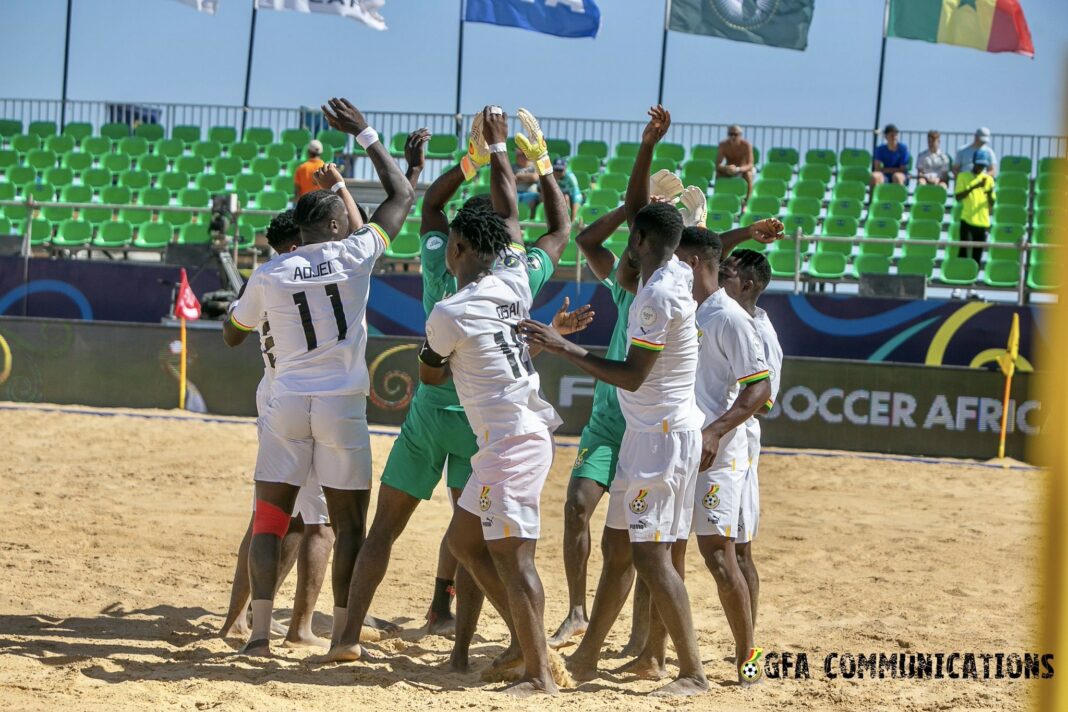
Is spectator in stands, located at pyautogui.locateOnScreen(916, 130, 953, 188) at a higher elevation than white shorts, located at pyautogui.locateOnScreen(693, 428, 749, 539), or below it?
higher

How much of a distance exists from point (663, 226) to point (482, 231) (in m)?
0.74

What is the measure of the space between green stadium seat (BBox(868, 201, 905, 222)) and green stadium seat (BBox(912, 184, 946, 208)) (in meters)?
0.29

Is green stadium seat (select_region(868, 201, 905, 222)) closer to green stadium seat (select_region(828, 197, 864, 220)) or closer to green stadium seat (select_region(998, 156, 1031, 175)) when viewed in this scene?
green stadium seat (select_region(828, 197, 864, 220))

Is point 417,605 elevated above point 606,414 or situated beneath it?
situated beneath

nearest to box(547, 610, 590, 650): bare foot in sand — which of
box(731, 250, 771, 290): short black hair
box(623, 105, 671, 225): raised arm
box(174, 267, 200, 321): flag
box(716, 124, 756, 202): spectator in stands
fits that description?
box(731, 250, 771, 290): short black hair

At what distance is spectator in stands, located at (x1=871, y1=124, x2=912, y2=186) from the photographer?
18875 millimetres

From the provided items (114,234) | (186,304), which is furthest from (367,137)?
(114,234)

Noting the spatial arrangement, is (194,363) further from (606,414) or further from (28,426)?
(606,414)

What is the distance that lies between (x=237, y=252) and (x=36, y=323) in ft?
9.83

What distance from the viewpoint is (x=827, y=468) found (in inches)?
477

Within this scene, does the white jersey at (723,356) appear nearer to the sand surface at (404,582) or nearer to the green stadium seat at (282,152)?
the sand surface at (404,582)

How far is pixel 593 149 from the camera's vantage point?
20812 millimetres

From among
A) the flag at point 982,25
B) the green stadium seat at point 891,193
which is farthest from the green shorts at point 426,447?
the flag at point 982,25

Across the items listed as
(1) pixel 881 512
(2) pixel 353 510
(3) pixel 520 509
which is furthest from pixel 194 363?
(3) pixel 520 509
